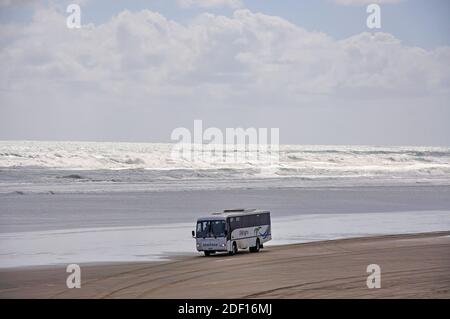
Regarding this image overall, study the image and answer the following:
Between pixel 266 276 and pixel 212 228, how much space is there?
9876mm

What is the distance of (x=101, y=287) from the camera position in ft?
114

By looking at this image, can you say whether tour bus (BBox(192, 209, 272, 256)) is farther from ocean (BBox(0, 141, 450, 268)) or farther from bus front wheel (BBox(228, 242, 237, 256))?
ocean (BBox(0, 141, 450, 268))

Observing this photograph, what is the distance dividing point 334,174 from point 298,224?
9146 cm

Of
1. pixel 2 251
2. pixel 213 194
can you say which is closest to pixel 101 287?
pixel 2 251

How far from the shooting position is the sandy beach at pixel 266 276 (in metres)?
33.3

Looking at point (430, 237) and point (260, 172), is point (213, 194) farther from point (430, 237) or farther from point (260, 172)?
point (260, 172)

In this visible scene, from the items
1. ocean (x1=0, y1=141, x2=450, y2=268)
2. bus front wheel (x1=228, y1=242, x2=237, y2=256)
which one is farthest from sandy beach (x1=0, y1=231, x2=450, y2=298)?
ocean (x1=0, y1=141, x2=450, y2=268)

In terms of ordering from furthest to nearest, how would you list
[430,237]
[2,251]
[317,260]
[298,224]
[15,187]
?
1. [15,187]
2. [298,224]
3. [430,237]
4. [2,251]
5. [317,260]

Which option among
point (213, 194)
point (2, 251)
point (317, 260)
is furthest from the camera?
point (213, 194)

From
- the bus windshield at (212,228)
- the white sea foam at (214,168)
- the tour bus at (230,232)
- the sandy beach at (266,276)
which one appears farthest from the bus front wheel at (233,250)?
the white sea foam at (214,168)

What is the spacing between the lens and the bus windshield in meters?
47.2

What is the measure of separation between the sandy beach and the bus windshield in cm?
146
